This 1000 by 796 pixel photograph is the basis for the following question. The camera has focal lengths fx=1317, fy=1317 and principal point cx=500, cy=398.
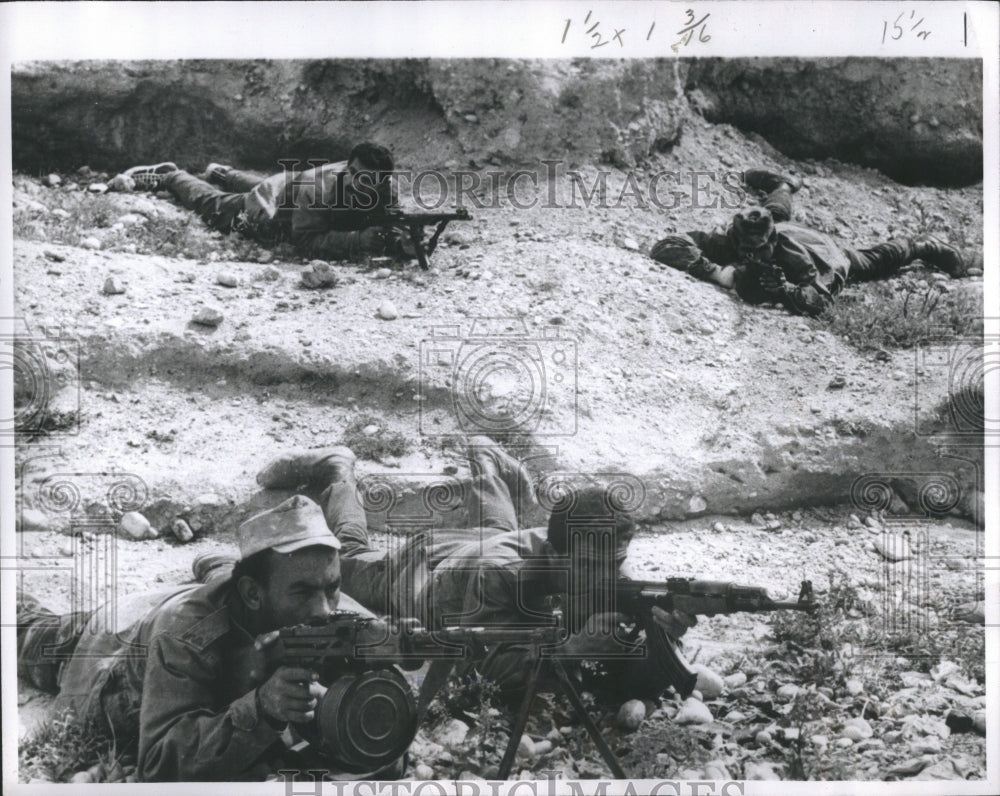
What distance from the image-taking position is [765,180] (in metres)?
5.85

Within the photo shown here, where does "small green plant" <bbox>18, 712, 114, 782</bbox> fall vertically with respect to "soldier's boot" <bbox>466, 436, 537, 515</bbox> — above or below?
below

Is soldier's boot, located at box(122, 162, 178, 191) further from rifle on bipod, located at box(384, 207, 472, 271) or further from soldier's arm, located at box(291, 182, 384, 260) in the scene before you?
rifle on bipod, located at box(384, 207, 472, 271)

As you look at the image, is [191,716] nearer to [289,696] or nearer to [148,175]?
[289,696]

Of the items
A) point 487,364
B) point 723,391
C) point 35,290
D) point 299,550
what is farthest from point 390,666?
point 35,290

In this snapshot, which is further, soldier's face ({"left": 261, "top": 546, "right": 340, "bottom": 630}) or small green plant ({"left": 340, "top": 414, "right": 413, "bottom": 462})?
small green plant ({"left": 340, "top": 414, "right": 413, "bottom": 462})

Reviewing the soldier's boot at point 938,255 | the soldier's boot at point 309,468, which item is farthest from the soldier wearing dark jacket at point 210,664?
the soldier's boot at point 938,255

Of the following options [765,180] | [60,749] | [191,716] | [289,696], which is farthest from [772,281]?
[60,749]

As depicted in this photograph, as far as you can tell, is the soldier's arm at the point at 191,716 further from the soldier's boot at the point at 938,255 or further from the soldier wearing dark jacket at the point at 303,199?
the soldier's boot at the point at 938,255

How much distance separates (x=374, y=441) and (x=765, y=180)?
208cm

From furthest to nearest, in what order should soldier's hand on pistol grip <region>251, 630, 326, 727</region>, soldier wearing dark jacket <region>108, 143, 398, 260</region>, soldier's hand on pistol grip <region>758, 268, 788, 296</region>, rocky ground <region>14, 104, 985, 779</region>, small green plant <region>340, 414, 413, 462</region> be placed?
soldier's hand on pistol grip <region>758, 268, 788, 296</region>, soldier wearing dark jacket <region>108, 143, 398, 260</region>, small green plant <region>340, 414, 413, 462</region>, rocky ground <region>14, 104, 985, 779</region>, soldier's hand on pistol grip <region>251, 630, 326, 727</region>

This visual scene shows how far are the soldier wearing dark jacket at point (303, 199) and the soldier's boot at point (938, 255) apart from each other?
7.61 ft

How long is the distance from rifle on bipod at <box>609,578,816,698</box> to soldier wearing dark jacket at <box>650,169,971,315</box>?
1311 millimetres

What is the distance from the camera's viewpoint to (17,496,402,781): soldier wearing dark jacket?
201 inches

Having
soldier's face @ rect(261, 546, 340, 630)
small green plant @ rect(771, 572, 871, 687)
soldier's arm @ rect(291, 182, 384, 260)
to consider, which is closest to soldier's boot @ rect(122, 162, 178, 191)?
soldier's arm @ rect(291, 182, 384, 260)
